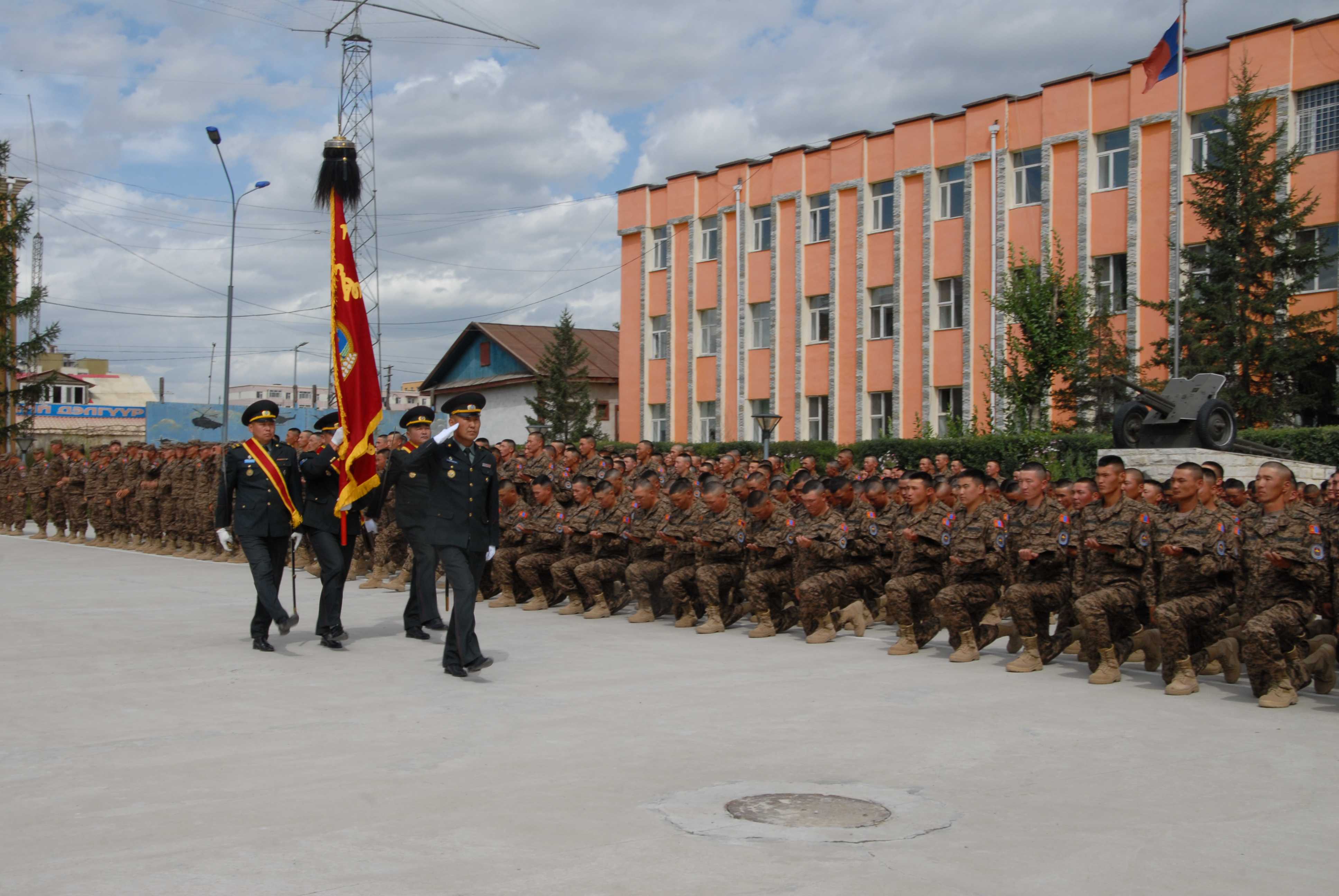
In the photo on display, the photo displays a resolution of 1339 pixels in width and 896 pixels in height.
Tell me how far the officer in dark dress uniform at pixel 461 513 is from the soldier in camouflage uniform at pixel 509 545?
3.77 metres

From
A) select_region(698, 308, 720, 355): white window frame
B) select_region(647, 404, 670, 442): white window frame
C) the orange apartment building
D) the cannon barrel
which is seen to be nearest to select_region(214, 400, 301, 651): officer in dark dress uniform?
the cannon barrel

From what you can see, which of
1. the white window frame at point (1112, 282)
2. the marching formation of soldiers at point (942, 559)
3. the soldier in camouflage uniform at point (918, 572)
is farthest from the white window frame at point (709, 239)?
the soldier in camouflage uniform at point (918, 572)

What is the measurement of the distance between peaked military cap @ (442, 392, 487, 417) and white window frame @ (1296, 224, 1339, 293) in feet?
72.2

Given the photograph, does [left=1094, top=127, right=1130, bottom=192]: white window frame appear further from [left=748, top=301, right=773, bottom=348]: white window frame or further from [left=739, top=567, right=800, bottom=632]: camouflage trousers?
[left=739, top=567, right=800, bottom=632]: camouflage trousers

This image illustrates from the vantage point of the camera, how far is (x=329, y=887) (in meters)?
4.44

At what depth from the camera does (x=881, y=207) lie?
35.1 m

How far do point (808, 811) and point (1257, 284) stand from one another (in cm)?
2400

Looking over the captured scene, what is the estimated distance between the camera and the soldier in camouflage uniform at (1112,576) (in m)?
8.99

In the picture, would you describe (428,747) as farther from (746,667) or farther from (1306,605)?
(1306,605)

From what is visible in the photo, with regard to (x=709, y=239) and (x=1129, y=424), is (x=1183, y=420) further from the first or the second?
(x=709, y=239)

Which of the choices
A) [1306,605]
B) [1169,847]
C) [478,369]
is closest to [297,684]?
[1169,847]

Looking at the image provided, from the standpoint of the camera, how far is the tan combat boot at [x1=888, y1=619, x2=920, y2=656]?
10297mm

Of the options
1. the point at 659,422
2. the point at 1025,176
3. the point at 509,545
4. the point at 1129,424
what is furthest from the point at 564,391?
the point at 509,545

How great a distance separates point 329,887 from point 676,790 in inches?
72.9
